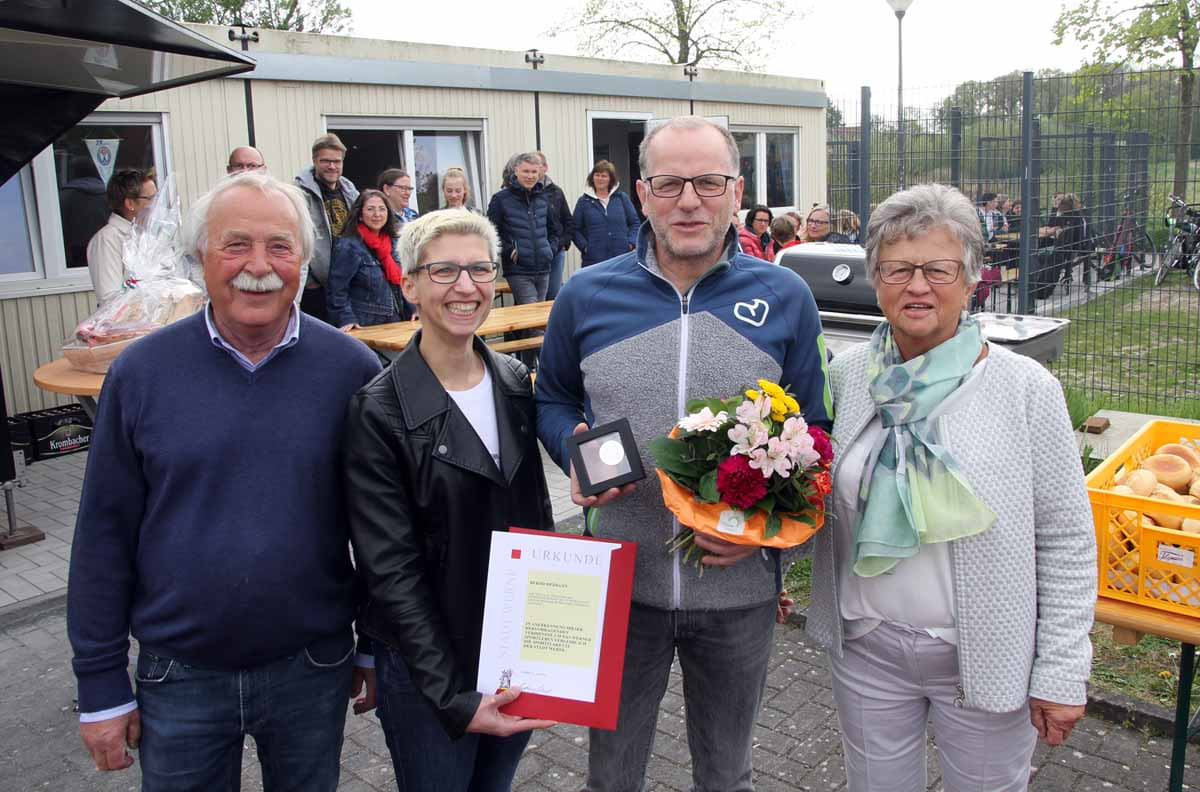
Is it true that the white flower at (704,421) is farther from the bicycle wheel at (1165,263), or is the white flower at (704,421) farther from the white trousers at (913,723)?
the bicycle wheel at (1165,263)

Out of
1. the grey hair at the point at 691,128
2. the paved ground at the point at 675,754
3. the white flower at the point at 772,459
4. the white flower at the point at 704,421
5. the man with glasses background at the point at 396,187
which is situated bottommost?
the paved ground at the point at 675,754

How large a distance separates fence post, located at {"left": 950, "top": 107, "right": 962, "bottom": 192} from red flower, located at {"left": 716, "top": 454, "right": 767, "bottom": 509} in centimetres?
704

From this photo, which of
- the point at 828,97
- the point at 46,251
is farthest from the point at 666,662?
the point at 828,97

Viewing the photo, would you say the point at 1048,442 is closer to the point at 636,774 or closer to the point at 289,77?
the point at 636,774

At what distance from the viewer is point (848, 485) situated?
2.36 metres

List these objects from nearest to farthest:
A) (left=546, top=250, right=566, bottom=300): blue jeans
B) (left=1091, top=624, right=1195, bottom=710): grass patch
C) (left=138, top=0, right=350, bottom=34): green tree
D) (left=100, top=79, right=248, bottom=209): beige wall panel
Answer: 1. (left=1091, top=624, right=1195, bottom=710): grass patch
2. (left=100, top=79, right=248, bottom=209): beige wall panel
3. (left=546, top=250, right=566, bottom=300): blue jeans
4. (left=138, top=0, right=350, bottom=34): green tree

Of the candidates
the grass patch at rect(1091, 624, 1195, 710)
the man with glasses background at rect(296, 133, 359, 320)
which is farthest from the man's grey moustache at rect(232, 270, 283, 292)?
the man with glasses background at rect(296, 133, 359, 320)

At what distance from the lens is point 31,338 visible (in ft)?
27.0

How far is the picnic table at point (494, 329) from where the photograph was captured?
6.67m

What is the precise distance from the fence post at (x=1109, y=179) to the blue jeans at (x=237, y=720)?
7.62 m

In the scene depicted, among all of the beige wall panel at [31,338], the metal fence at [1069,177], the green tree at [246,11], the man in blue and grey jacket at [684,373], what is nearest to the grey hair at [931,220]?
the man in blue and grey jacket at [684,373]

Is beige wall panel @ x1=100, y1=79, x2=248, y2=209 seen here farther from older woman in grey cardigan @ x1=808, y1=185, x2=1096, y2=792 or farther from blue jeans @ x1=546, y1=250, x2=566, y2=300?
older woman in grey cardigan @ x1=808, y1=185, x2=1096, y2=792

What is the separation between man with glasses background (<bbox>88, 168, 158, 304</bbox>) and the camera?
269 inches

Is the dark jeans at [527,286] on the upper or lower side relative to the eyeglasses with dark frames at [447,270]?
lower
